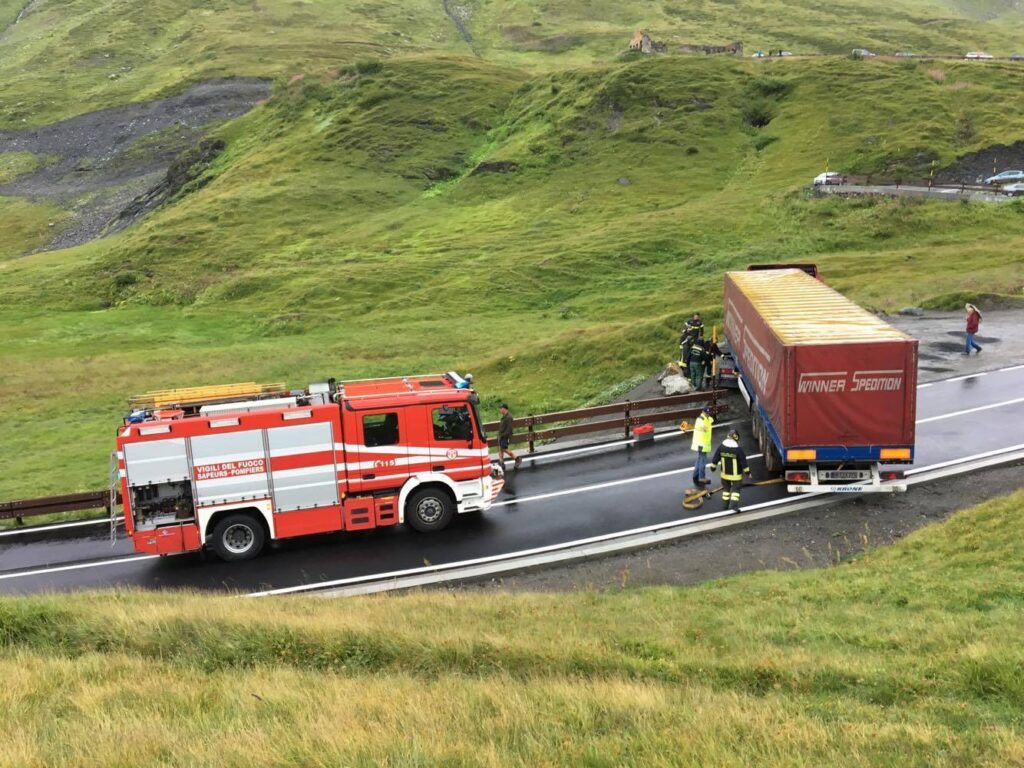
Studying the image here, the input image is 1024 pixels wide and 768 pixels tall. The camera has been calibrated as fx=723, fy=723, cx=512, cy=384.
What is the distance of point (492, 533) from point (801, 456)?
692 cm

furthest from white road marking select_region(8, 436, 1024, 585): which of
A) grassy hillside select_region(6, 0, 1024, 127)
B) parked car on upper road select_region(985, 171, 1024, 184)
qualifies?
grassy hillside select_region(6, 0, 1024, 127)

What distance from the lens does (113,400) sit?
105 feet

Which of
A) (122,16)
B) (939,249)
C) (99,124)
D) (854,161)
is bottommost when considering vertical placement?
(939,249)

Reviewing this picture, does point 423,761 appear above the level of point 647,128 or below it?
below

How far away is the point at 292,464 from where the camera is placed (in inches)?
595

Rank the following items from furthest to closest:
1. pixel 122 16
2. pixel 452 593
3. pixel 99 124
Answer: pixel 122 16
pixel 99 124
pixel 452 593

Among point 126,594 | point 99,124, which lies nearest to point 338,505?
point 126,594

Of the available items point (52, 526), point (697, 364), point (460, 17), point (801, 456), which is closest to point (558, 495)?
point (801, 456)

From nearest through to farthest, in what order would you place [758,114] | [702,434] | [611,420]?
[702,434], [611,420], [758,114]

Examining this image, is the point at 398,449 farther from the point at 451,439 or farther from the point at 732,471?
the point at 732,471

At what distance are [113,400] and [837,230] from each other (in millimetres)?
44389

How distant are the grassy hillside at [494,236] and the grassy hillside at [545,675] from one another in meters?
15.5

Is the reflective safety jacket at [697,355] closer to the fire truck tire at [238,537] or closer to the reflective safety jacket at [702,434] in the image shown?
the reflective safety jacket at [702,434]

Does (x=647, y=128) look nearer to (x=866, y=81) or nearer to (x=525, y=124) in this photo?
(x=525, y=124)
